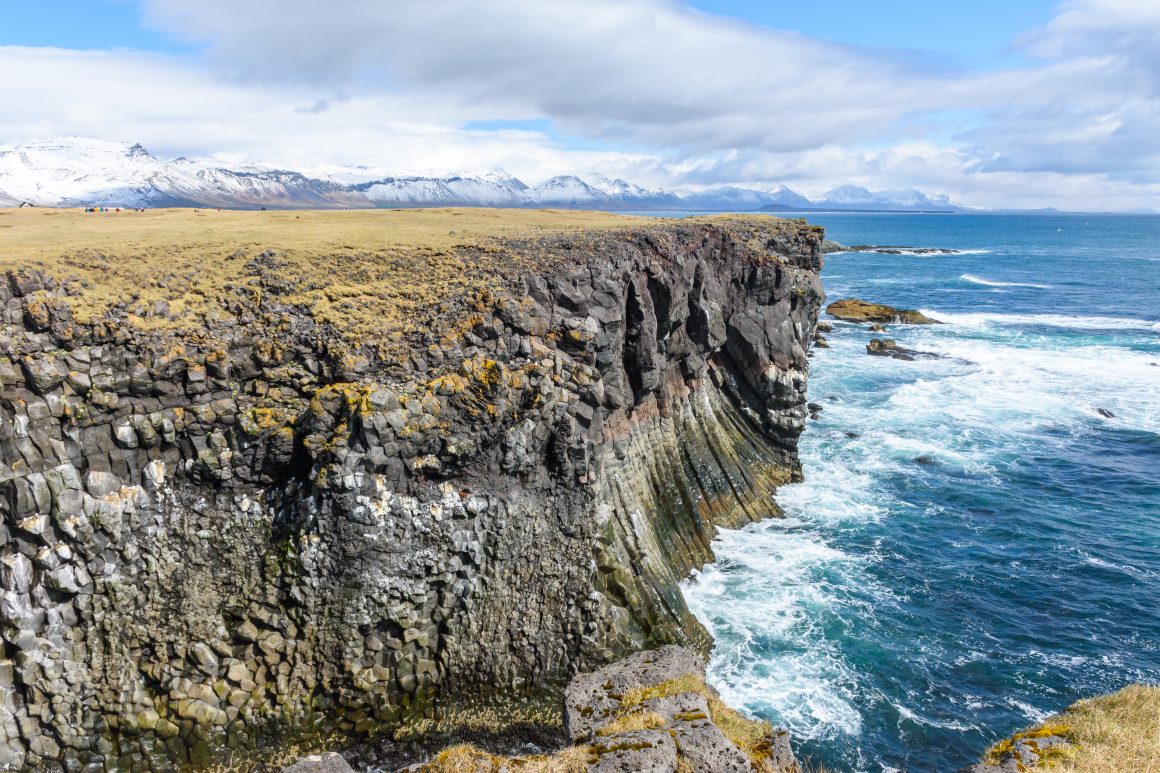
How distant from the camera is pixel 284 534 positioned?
1005 inches

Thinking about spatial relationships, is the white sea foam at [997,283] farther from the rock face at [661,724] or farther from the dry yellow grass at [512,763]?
the dry yellow grass at [512,763]

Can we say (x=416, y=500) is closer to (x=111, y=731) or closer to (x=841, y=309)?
(x=111, y=731)

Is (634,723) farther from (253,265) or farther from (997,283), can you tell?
(997,283)

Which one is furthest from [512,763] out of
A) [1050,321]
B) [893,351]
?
[1050,321]

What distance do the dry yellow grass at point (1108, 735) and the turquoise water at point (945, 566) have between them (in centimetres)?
943

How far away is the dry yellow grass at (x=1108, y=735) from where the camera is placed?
13.8m

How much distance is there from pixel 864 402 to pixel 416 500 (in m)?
51.6

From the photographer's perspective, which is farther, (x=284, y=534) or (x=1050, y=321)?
(x=1050, y=321)

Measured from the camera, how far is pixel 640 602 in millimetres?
30062

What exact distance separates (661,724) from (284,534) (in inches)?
638

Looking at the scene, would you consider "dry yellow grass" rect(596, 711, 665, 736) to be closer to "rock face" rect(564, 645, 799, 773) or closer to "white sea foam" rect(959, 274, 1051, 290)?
"rock face" rect(564, 645, 799, 773)

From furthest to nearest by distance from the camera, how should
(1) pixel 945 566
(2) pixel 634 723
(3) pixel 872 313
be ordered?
(3) pixel 872 313 < (1) pixel 945 566 < (2) pixel 634 723

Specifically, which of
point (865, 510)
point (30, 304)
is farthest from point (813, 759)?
point (30, 304)

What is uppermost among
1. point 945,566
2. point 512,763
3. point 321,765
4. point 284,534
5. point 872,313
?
point 872,313
